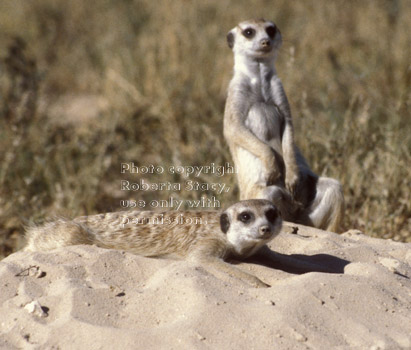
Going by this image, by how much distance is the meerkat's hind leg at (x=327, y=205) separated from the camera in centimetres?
380

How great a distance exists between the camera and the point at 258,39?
12.7ft

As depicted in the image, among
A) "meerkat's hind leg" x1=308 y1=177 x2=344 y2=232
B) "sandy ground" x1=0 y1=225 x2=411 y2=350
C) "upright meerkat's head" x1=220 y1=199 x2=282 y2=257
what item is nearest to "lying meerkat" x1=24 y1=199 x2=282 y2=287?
"upright meerkat's head" x1=220 y1=199 x2=282 y2=257

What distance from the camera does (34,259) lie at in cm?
278

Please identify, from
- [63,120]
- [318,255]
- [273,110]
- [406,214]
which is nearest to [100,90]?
[63,120]

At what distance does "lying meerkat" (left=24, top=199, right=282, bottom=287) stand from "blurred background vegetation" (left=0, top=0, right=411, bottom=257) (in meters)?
0.76

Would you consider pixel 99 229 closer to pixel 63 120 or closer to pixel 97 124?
pixel 97 124

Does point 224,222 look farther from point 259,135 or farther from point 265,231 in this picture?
point 259,135

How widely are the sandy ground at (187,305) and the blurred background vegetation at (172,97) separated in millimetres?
1216

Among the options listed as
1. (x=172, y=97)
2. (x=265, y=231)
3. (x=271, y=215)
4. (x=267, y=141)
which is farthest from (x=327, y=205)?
(x=172, y=97)

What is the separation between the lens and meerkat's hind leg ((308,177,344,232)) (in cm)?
380

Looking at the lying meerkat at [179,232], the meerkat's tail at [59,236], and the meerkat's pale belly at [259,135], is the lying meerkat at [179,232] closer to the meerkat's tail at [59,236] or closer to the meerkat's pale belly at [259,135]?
the meerkat's tail at [59,236]

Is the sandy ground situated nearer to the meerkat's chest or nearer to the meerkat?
the meerkat

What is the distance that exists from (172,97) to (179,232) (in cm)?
341

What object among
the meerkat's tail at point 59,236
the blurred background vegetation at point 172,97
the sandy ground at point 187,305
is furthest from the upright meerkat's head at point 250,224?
the blurred background vegetation at point 172,97
